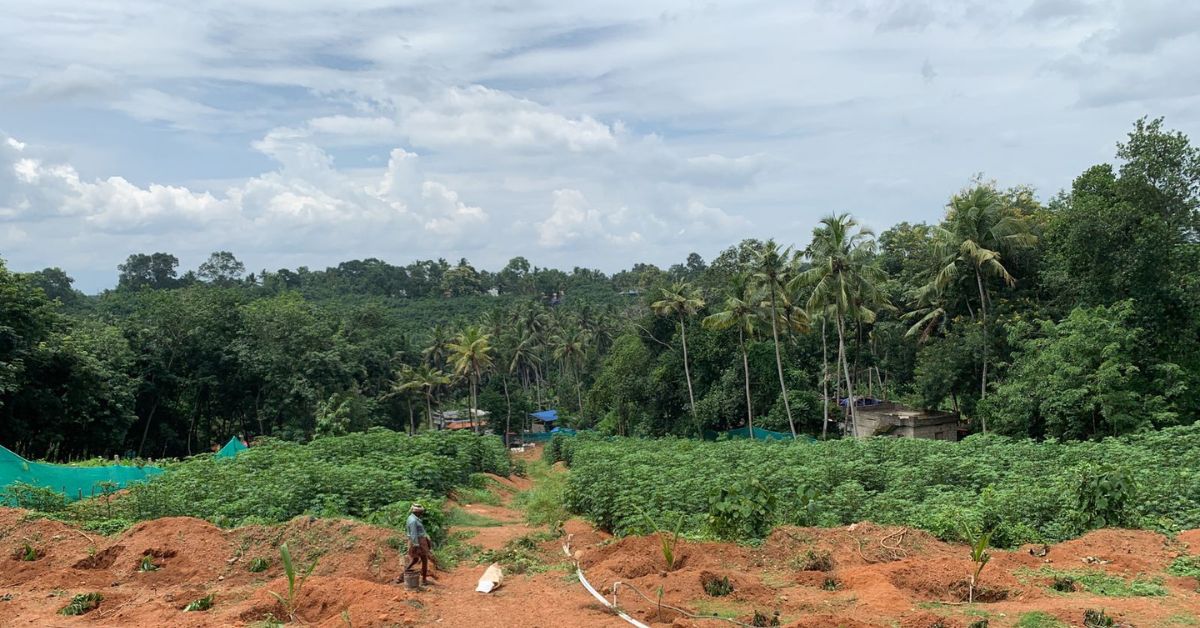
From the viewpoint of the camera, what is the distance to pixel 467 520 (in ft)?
54.5

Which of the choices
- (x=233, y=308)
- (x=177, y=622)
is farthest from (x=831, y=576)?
(x=233, y=308)

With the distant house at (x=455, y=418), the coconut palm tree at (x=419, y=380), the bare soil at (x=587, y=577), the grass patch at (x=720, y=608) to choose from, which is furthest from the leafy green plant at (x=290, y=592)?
the distant house at (x=455, y=418)

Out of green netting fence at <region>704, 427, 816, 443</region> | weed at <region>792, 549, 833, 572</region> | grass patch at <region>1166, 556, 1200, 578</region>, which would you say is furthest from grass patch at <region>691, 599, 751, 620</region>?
green netting fence at <region>704, 427, 816, 443</region>

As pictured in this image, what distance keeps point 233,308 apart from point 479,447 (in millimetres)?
19719

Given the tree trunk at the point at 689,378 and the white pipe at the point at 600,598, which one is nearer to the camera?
the white pipe at the point at 600,598

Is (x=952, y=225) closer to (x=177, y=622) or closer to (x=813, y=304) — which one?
(x=813, y=304)

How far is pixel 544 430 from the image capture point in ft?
214

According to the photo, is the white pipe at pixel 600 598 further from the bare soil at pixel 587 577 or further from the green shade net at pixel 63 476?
the green shade net at pixel 63 476

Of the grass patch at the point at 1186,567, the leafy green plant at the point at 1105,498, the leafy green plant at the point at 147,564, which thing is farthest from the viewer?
the leafy green plant at the point at 1105,498

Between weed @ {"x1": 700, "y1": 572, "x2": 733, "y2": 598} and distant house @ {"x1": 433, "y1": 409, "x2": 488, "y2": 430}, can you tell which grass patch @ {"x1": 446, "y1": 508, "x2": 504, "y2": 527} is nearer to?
weed @ {"x1": 700, "y1": 572, "x2": 733, "y2": 598}

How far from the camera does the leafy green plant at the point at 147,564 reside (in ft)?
35.8

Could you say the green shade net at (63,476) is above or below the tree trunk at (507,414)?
above

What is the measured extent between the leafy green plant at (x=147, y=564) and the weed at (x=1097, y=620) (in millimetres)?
11383

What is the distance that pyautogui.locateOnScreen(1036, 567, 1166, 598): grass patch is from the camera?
8562mm
